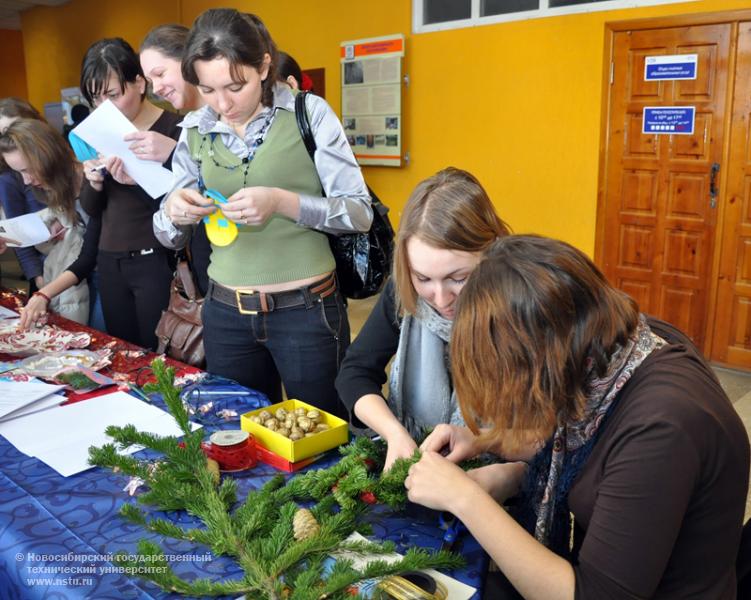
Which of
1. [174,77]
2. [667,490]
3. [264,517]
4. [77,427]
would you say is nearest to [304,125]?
[174,77]

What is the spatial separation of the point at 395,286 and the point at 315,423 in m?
0.36

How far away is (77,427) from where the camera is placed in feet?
4.83

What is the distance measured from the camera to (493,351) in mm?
910

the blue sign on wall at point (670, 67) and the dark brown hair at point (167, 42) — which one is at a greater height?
the blue sign on wall at point (670, 67)

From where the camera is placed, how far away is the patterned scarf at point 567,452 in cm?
95

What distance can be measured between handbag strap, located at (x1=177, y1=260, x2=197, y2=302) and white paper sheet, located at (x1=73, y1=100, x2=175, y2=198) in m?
0.23

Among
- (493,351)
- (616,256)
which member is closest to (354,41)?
(616,256)

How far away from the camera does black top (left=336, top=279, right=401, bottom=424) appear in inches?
61.3

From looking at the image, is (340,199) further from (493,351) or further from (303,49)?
(303,49)

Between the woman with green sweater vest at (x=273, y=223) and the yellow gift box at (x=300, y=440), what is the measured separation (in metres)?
0.37

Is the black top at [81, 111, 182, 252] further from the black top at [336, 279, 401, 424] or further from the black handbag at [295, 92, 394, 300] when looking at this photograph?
the black top at [336, 279, 401, 424]

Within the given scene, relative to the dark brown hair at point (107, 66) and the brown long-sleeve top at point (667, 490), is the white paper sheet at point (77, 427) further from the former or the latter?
the dark brown hair at point (107, 66)

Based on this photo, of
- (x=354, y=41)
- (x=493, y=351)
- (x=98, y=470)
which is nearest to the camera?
(x=493, y=351)

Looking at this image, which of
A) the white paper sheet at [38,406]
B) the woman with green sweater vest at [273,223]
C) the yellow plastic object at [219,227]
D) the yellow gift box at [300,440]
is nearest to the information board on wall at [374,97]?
the woman with green sweater vest at [273,223]
